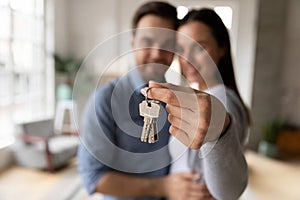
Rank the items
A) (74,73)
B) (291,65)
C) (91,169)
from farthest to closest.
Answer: (291,65) < (74,73) < (91,169)

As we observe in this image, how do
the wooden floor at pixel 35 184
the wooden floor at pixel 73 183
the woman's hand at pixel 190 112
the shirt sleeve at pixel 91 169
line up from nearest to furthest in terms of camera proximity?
the woman's hand at pixel 190 112 → the shirt sleeve at pixel 91 169 → the wooden floor at pixel 73 183 → the wooden floor at pixel 35 184

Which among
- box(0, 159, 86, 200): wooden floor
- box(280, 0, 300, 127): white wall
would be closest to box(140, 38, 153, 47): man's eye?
box(0, 159, 86, 200): wooden floor

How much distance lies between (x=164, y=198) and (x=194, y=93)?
0.54 feet

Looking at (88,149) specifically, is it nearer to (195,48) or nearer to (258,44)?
(195,48)

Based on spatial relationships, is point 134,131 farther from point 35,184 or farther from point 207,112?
point 35,184

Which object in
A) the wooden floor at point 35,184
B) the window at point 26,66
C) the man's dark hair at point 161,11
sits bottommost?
the wooden floor at point 35,184

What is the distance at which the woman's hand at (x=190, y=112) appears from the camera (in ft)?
0.47

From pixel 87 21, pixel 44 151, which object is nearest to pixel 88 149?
pixel 87 21

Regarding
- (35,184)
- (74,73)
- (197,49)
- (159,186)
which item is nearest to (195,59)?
(197,49)

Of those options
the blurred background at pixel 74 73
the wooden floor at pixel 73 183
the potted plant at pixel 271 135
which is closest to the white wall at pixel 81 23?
the blurred background at pixel 74 73

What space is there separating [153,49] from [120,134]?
0.07 meters

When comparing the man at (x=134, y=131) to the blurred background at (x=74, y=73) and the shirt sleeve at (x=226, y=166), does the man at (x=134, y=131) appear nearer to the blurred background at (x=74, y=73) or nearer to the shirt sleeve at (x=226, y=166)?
the shirt sleeve at (x=226, y=166)

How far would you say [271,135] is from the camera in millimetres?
747

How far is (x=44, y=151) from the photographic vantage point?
110 cm
